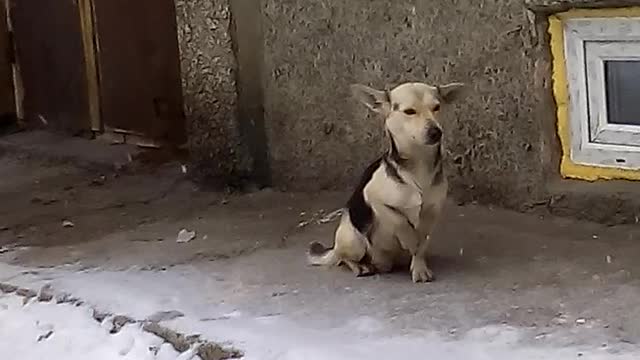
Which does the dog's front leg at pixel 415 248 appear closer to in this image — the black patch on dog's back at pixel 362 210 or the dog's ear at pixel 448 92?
the black patch on dog's back at pixel 362 210

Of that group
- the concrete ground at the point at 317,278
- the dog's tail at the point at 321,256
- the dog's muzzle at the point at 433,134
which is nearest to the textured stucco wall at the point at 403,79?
the concrete ground at the point at 317,278

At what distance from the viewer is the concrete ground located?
279cm

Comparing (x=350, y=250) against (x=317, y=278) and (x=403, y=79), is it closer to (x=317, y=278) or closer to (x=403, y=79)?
(x=317, y=278)

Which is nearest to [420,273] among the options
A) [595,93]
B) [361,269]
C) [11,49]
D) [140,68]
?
[361,269]

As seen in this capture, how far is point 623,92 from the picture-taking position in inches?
148

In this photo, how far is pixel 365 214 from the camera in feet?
11.0

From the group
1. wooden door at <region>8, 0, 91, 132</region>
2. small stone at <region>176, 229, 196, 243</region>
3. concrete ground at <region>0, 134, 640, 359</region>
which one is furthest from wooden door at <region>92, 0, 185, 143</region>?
small stone at <region>176, 229, 196, 243</region>

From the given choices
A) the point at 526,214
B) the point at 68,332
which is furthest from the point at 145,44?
the point at 68,332

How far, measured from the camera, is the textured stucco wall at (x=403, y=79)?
12.8 feet

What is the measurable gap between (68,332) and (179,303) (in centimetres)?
28

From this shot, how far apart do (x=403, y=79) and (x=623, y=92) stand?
77 centimetres

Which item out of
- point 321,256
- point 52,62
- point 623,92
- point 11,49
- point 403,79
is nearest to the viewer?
point 321,256

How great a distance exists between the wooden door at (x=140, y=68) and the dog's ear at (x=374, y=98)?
220 centimetres

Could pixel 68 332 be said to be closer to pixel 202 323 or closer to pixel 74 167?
pixel 202 323
